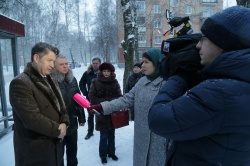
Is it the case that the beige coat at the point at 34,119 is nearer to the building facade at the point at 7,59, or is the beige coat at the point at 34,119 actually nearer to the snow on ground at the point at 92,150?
the snow on ground at the point at 92,150

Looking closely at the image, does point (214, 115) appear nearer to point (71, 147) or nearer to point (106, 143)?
point (71, 147)

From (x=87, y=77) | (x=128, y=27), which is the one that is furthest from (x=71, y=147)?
(x=128, y=27)

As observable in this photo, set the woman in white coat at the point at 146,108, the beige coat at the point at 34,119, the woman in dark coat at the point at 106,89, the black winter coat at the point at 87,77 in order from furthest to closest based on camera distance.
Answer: the black winter coat at the point at 87,77, the woman in dark coat at the point at 106,89, the woman in white coat at the point at 146,108, the beige coat at the point at 34,119

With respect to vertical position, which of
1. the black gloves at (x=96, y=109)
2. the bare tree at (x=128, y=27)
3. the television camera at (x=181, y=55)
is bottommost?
the black gloves at (x=96, y=109)

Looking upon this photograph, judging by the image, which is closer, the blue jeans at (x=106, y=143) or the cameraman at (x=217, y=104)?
the cameraman at (x=217, y=104)

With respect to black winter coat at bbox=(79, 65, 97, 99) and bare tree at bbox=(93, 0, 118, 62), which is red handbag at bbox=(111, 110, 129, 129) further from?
bare tree at bbox=(93, 0, 118, 62)

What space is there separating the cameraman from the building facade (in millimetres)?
4152

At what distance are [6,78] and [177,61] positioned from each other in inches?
193

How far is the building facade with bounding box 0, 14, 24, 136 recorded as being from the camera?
4.50m

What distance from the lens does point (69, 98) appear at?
319 cm

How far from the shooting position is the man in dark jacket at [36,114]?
1.92 meters

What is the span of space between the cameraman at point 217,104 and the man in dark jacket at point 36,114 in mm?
1251

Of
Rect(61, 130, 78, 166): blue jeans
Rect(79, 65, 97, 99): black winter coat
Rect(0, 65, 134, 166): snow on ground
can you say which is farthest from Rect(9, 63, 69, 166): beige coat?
Rect(79, 65, 97, 99): black winter coat

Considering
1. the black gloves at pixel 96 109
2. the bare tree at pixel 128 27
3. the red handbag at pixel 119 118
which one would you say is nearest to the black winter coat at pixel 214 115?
the black gloves at pixel 96 109
